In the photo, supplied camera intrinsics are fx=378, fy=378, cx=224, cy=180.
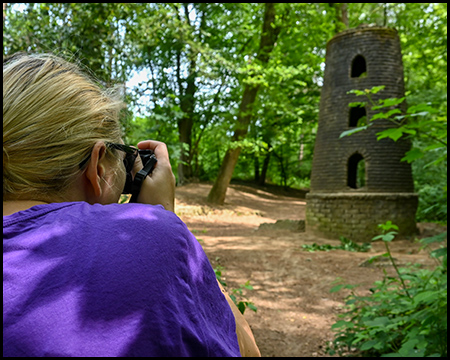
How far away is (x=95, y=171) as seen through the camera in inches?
41.8

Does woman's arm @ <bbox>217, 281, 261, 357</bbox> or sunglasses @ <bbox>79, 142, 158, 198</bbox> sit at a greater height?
sunglasses @ <bbox>79, 142, 158, 198</bbox>

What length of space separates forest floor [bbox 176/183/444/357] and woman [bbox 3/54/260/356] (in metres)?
3.36

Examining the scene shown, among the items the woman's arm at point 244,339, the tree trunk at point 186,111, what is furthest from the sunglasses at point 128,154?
the tree trunk at point 186,111

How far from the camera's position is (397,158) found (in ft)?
35.6

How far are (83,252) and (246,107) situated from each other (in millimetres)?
15116

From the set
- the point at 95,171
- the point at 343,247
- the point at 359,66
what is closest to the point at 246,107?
the point at 359,66

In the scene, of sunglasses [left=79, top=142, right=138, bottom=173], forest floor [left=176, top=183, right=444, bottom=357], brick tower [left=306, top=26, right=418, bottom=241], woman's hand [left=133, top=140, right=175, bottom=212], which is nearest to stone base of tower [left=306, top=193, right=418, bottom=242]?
brick tower [left=306, top=26, right=418, bottom=241]

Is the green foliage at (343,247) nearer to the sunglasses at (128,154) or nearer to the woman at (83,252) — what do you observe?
the sunglasses at (128,154)

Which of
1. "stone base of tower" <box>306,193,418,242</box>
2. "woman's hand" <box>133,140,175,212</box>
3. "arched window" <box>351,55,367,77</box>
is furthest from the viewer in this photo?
"arched window" <box>351,55,367,77</box>

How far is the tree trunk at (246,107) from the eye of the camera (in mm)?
15258

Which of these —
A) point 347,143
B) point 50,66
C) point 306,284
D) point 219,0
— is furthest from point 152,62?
point 50,66

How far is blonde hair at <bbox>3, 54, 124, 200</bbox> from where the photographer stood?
36.7 inches

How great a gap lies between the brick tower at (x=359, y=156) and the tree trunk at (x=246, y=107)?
13.1 ft

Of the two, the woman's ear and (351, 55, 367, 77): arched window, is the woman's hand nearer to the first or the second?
the woman's ear
